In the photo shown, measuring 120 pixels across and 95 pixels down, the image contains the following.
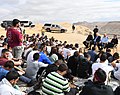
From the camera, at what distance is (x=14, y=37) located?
33.5 feet

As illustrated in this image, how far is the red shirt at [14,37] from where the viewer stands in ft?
33.1

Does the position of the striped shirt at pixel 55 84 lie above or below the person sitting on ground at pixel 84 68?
above

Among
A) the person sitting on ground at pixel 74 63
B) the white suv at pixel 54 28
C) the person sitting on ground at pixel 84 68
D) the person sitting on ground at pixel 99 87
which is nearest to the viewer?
the person sitting on ground at pixel 99 87

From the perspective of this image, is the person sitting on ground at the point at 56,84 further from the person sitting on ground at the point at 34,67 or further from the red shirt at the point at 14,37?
the red shirt at the point at 14,37

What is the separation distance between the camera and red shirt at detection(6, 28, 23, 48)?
10086 mm

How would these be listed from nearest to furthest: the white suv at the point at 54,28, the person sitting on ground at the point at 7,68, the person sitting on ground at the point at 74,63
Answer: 1. the person sitting on ground at the point at 7,68
2. the person sitting on ground at the point at 74,63
3. the white suv at the point at 54,28

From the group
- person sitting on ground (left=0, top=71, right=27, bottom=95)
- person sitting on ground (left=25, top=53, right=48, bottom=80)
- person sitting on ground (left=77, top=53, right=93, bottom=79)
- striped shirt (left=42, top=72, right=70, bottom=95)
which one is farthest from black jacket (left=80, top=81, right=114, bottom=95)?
person sitting on ground (left=77, top=53, right=93, bottom=79)

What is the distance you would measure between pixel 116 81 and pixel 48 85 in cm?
370

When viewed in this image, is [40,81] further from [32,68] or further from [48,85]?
[48,85]

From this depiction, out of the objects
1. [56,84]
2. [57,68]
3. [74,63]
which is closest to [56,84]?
[56,84]

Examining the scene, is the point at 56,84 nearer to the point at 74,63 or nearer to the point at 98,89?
the point at 98,89

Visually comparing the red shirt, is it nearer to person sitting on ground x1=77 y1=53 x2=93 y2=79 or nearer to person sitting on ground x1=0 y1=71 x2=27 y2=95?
person sitting on ground x1=77 y1=53 x2=93 y2=79

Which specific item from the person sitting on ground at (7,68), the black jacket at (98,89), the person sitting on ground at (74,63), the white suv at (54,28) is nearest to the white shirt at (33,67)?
the person sitting on ground at (74,63)

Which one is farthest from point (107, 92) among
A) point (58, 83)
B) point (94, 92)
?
point (58, 83)
